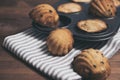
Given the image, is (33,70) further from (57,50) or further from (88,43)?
(88,43)

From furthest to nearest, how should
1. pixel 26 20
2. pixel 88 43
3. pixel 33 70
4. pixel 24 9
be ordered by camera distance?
1. pixel 24 9
2. pixel 26 20
3. pixel 88 43
4. pixel 33 70

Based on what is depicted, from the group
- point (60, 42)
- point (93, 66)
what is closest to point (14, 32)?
point (60, 42)

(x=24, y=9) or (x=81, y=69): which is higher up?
(x=81, y=69)

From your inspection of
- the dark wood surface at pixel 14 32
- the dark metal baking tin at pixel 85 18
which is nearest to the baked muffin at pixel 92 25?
the dark metal baking tin at pixel 85 18

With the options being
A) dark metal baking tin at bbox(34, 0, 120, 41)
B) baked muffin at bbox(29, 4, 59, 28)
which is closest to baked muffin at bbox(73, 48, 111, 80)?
dark metal baking tin at bbox(34, 0, 120, 41)

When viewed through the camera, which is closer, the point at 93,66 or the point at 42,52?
the point at 93,66

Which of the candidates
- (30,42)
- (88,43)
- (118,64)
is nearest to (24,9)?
(30,42)

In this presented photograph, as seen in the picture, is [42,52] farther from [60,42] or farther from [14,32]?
[14,32]

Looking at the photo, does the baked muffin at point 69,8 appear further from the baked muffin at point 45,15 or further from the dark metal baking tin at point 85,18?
the baked muffin at point 45,15
